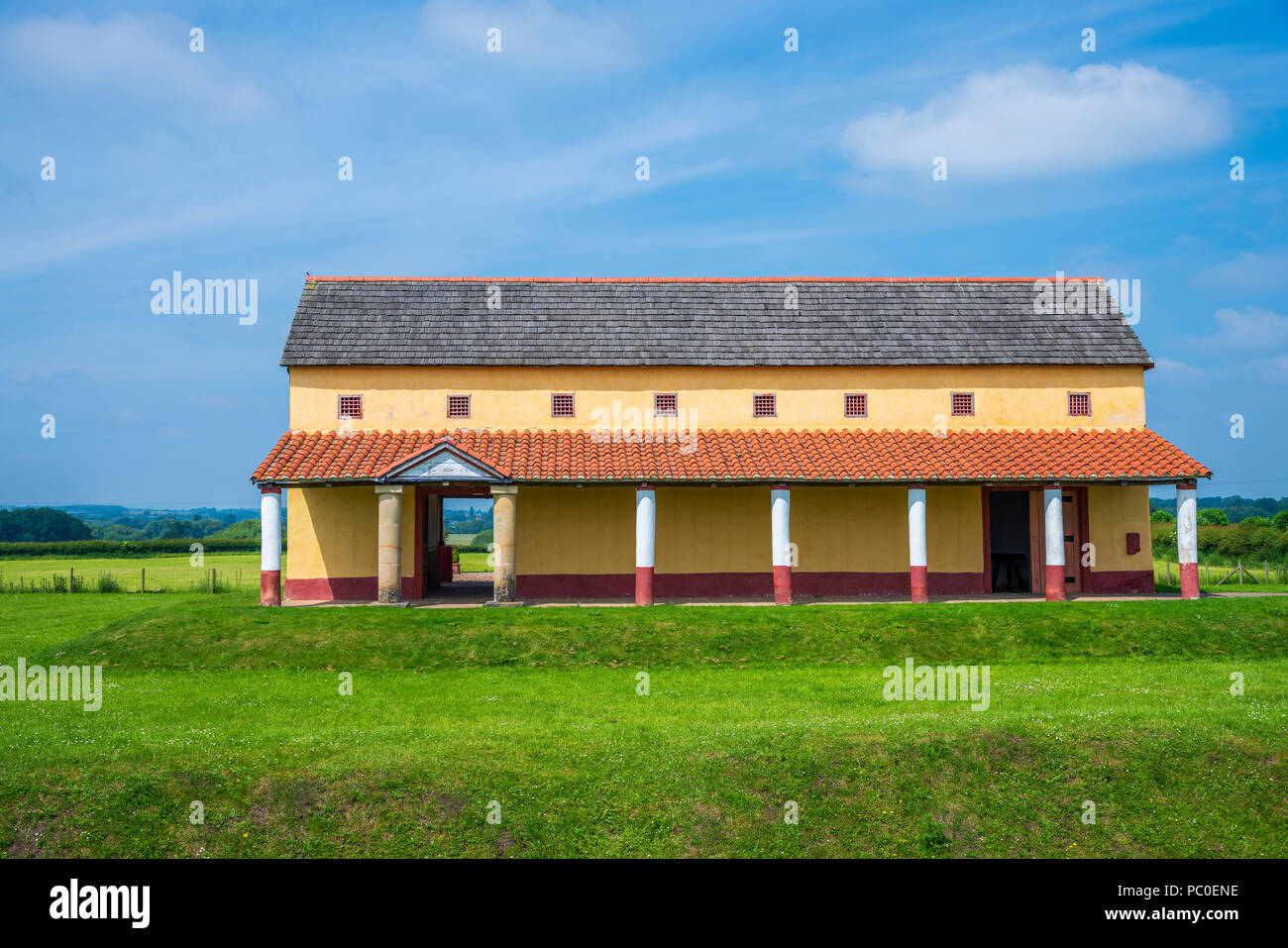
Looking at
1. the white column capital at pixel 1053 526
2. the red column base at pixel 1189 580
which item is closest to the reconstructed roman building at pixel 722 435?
the white column capital at pixel 1053 526

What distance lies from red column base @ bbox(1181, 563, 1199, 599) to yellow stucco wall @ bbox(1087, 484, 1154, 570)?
1900 mm

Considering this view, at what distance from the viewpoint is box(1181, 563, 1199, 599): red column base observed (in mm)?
24203

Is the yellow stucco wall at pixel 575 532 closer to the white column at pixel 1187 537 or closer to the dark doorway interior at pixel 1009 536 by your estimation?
the dark doorway interior at pixel 1009 536

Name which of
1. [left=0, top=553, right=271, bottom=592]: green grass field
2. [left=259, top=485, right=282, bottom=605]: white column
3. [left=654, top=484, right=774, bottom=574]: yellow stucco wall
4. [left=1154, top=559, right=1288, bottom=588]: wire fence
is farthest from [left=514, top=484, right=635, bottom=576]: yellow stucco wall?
[left=1154, top=559, right=1288, bottom=588]: wire fence

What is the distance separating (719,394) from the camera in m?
26.9

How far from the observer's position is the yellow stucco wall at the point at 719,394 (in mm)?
26578

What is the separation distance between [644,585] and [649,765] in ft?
37.3

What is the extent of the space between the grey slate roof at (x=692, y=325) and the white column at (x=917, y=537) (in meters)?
4.16

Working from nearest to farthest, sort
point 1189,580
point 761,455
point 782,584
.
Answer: point 782,584 < point 1189,580 < point 761,455

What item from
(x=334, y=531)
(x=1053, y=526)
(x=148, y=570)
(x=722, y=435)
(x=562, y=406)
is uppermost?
(x=562, y=406)

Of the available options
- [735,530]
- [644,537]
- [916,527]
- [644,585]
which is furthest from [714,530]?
[916,527]

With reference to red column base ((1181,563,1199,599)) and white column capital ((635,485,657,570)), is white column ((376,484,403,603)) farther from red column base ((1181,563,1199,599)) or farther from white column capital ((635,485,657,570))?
red column base ((1181,563,1199,599))

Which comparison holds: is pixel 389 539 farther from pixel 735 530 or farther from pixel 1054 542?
pixel 1054 542
